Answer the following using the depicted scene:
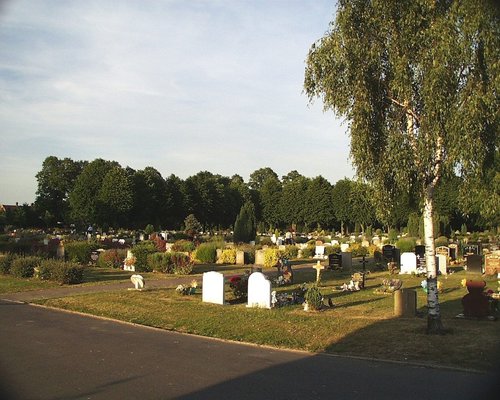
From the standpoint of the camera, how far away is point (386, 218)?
12.4 m

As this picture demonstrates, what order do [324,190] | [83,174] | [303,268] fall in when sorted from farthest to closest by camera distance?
[324,190] → [83,174] → [303,268]

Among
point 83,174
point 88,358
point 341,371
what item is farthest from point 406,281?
point 83,174

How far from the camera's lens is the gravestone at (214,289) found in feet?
52.9

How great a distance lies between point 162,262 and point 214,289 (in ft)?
30.3

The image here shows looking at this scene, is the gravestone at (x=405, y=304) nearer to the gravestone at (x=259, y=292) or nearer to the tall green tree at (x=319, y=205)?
the gravestone at (x=259, y=292)

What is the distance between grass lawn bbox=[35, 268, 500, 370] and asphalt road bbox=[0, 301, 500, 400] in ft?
2.51

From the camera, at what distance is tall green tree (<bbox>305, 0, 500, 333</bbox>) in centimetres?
1026

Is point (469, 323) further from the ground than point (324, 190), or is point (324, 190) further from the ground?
point (324, 190)

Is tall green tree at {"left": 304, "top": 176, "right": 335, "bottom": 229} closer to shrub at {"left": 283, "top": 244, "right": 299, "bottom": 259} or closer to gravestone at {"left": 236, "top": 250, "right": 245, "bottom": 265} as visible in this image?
shrub at {"left": 283, "top": 244, "right": 299, "bottom": 259}

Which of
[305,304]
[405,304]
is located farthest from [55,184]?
[405,304]

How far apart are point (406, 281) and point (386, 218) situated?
1067 cm

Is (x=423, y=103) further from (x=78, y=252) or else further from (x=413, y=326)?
(x=78, y=252)

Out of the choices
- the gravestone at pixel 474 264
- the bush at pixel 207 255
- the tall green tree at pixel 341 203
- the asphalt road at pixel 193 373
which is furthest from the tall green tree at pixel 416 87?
the tall green tree at pixel 341 203

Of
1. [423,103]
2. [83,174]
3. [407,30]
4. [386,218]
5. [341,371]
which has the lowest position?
[341,371]
